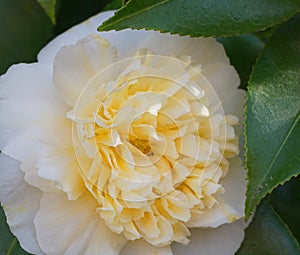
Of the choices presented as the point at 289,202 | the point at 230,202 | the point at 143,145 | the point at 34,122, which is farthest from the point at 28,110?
the point at 289,202

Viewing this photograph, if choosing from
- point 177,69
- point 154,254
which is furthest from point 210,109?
point 154,254

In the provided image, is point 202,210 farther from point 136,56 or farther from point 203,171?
point 136,56

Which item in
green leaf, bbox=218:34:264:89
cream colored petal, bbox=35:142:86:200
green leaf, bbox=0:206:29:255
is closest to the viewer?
cream colored petal, bbox=35:142:86:200

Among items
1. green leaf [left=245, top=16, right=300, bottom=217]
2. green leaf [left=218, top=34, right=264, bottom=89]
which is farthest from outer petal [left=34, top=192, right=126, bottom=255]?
green leaf [left=218, top=34, right=264, bottom=89]

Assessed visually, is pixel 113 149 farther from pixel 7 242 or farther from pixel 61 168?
pixel 7 242

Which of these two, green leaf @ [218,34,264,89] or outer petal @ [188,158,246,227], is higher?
green leaf @ [218,34,264,89]

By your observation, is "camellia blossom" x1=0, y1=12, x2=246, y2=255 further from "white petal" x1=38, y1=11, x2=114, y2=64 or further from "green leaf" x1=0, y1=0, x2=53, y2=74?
"green leaf" x1=0, y1=0, x2=53, y2=74

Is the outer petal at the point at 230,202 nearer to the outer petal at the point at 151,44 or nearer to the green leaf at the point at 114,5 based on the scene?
the outer petal at the point at 151,44
